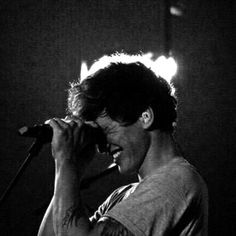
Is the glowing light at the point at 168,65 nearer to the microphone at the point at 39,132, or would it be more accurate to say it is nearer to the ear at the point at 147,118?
the ear at the point at 147,118

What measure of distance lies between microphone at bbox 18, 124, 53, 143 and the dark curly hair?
20 centimetres

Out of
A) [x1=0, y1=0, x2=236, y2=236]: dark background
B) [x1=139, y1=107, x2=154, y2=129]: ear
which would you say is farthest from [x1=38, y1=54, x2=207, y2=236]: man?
[x1=0, y1=0, x2=236, y2=236]: dark background

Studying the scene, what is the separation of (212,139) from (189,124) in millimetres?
164

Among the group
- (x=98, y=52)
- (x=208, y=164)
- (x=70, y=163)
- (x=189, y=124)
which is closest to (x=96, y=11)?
(x=98, y=52)

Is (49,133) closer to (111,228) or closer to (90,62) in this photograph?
(111,228)

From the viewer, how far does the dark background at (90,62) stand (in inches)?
98.0

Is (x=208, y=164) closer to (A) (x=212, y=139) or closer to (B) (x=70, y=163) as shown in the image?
(A) (x=212, y=139)

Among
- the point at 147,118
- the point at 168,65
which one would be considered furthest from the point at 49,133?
the point at 168,65

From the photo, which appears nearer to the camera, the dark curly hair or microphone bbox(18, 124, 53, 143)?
microphone bbox(18, 124, 53, 143)

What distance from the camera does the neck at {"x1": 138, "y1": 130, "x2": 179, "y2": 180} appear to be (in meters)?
1.41

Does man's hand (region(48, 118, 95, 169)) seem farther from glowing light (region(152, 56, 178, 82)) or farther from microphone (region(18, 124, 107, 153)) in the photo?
glowing light (region(152, 56, 178, 82))

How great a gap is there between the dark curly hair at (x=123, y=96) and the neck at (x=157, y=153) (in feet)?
0.13

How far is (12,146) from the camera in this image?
8.16ft

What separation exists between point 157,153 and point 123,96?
0.23 meters
